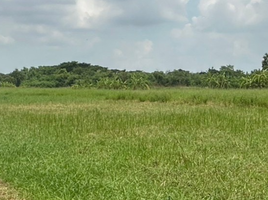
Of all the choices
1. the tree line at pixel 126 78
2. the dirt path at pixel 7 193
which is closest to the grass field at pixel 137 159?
the dirt path at pixel 7 193

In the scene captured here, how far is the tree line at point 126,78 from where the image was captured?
3194 centimetres

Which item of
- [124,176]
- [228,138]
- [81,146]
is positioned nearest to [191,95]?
[228,138]

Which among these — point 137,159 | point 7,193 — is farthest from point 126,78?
point 7,193

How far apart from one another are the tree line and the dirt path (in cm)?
2619

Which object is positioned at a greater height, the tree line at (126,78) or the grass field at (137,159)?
the tree line at (126,78)

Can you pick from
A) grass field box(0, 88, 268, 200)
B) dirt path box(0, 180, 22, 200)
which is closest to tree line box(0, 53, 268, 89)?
grass field box(0, 88, 268, 200)

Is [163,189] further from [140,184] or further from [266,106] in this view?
[266,106]

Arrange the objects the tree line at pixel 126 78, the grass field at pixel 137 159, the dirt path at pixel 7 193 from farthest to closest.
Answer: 1. the tree line at pixel 126 78
2. the grass field at pixel 137 159
3. the dirt path at pixel 7 193

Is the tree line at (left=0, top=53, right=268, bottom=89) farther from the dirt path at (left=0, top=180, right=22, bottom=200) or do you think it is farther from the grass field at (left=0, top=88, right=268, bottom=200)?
the dirt path at (left=0, top=180, right=22, bottom=200)

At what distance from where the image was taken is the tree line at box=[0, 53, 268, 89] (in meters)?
31.9

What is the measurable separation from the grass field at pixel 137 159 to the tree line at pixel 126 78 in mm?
21757

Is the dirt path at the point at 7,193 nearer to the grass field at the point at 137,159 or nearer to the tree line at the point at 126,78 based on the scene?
the grass field at the point at 137,159

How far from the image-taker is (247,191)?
140 inches

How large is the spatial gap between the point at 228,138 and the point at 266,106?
282 inches
